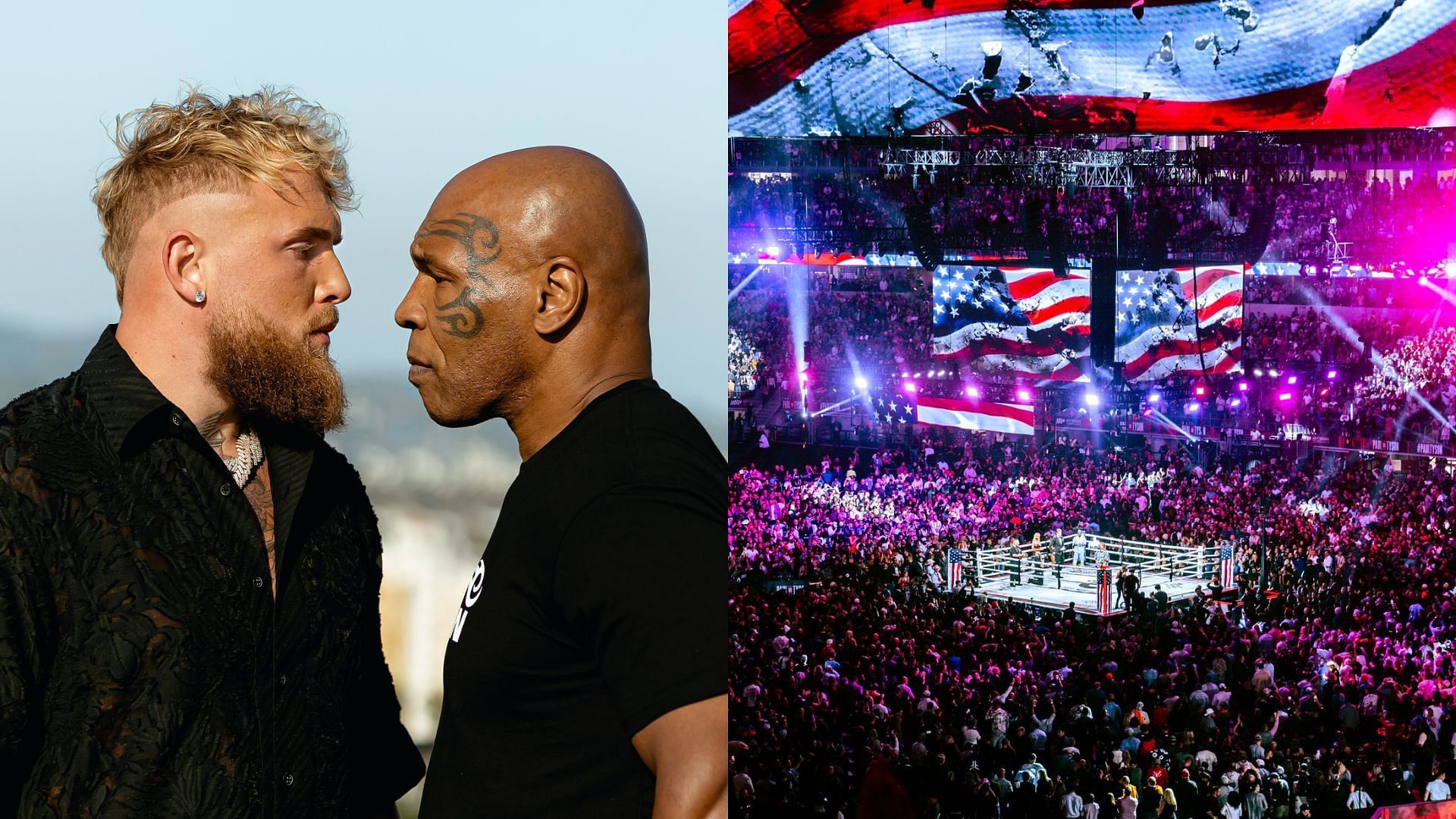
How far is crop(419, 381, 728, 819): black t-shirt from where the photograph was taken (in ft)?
5.72

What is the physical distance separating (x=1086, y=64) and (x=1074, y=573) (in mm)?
1361

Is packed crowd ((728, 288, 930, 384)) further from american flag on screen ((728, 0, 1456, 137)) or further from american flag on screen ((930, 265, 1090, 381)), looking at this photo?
american flag on screen ((728, 0, 1456, 137))

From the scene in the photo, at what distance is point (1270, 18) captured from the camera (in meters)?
3.22

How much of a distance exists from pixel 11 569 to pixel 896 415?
6.83 ft

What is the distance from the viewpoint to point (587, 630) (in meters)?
1.78

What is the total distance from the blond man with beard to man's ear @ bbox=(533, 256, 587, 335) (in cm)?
37

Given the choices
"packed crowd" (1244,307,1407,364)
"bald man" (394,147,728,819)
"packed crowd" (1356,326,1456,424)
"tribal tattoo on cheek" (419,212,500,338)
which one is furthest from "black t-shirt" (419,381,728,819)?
"packed crowd" (1356,326,1456,424)

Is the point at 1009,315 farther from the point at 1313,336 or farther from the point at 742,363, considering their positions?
the point at 1313,336

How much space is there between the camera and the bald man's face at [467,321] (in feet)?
6.69

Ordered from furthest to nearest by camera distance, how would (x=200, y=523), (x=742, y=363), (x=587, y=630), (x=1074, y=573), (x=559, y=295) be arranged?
(x=1074, y=573) → (x=742, y=363) → (x=559, y=295) → (x=200, y=523) → (x=587, y=630)

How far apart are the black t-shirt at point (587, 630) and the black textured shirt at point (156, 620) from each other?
0.26 m

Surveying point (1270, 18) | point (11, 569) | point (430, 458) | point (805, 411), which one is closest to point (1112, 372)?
point (805, 411)

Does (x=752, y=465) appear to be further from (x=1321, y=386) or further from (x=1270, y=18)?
(x=1270, y=18)

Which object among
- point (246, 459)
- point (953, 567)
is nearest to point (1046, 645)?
point (953, 567)
